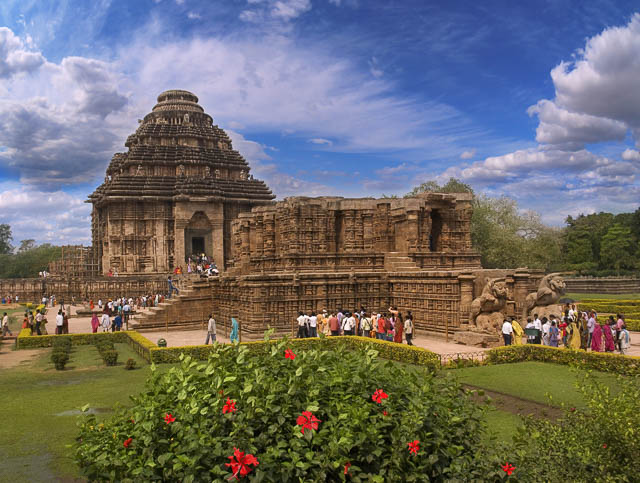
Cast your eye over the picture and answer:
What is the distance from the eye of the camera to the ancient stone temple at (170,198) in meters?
41.2

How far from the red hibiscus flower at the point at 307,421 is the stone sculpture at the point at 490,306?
13556mm

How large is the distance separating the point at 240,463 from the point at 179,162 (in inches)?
1654

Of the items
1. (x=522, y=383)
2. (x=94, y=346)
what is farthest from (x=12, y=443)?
(x=94, y=346)

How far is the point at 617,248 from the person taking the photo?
53.6 meters

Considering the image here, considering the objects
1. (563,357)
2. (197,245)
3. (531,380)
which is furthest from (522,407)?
(197,245)

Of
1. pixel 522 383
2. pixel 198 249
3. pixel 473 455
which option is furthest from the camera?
pixel 198 249

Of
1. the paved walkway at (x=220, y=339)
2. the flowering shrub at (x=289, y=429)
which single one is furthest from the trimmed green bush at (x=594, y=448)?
the paved walkway at (x=220, y=339)

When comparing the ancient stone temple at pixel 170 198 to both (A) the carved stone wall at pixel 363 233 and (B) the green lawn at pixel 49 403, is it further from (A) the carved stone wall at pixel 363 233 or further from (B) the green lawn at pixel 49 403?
(B) the green lawn at pixel 49 403

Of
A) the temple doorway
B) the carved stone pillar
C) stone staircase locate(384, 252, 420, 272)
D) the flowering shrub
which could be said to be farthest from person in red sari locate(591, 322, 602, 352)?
the temple doorway

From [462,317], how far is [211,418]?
14.4 meters

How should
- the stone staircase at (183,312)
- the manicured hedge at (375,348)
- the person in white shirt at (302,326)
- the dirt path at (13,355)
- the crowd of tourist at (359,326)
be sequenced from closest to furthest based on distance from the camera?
the manicured hedge at (375,348) → the dirt path at (13,355) → the crowd of tourist at (359,326) → the person in white shirt at (302,326) → the stone staircase at (183,312)

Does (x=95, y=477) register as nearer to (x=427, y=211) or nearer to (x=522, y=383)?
(x=522, y=383)

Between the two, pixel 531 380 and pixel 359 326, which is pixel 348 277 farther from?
pixel 531 380

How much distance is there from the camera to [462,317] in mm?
17578
